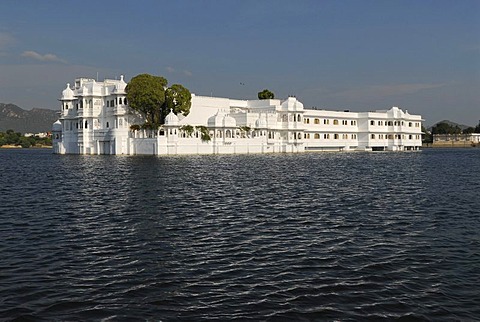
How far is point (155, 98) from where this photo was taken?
87.9 metres

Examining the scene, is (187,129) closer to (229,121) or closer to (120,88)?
(229,121)

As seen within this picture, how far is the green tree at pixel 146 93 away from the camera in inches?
3445

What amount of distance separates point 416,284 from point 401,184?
2663 cm

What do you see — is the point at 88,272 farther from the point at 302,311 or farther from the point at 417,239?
the point at 417,239

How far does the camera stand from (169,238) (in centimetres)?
1823

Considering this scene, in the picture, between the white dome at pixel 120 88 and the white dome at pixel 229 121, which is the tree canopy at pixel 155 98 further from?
the white dome at pixel 229 121

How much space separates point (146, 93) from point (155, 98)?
1811mm

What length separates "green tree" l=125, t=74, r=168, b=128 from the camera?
287 ft

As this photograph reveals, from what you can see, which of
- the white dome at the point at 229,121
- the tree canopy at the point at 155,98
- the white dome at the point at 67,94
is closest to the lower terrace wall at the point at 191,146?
the white dome at the point at 229,121

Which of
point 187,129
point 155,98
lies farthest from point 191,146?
point 155,98

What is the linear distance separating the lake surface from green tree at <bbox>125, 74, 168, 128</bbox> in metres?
58.8

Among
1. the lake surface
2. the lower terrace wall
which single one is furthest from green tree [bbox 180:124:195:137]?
the lake surface

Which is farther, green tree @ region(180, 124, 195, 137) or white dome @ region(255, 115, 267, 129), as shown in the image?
white dome @ region(255, 115, 267, 129)

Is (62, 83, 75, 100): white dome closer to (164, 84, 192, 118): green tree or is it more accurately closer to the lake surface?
(164, 84, 192, 118): green tree
